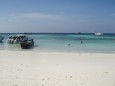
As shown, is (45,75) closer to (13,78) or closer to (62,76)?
(62,76)

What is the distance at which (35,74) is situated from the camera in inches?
338

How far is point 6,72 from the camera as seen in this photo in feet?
28.9

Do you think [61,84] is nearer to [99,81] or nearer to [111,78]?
[99,81]

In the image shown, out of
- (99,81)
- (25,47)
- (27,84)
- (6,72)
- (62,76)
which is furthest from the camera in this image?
(25,47)

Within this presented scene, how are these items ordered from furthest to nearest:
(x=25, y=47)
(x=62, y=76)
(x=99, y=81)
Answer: (x=25, y=47) → (x=62, y=76) → (x=99, y=81)

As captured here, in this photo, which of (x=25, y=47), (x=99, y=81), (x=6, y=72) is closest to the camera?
(x=99, y=81)

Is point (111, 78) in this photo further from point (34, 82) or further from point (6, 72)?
point (6, 72)

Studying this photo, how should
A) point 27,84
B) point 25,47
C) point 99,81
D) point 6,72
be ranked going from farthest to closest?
point 25,47
point 6,72
point 99,81
point 27,84

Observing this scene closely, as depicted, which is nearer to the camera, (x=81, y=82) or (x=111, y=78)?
(x=81, y=82)

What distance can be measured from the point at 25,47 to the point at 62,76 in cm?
1755

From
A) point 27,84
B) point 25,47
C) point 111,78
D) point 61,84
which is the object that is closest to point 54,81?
point 61,84

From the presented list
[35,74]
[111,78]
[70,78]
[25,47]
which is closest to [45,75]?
[35,74]

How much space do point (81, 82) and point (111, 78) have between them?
1270 mm

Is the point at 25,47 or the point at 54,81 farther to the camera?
the point at 25,47
